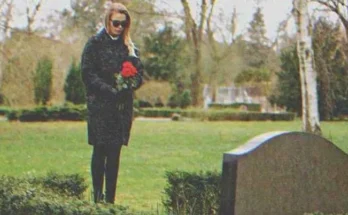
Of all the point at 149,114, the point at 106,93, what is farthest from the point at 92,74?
the point at 149,114

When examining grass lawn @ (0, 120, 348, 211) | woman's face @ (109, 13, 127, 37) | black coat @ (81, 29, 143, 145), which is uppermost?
woman's face @ (109, 13, 127, 37)

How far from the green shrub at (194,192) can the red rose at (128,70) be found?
150cm

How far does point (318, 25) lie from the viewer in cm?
2428

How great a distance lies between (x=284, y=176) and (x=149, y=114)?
1495 inches

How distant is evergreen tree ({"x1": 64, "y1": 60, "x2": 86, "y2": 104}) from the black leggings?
1390 inches

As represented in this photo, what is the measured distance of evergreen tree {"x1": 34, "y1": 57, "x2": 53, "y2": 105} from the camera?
136 feet

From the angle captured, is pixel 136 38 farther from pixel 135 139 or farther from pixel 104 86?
pixel 104 86

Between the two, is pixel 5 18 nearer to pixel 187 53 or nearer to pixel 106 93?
pixel 106 93

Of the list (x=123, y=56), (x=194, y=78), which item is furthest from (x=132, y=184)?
(x=194, y=78)

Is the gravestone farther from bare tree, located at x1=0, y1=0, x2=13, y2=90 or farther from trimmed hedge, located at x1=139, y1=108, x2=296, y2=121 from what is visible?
trimmed hedge, located at x1=139, y1=108, x2=296, y2=121

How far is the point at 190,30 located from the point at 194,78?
3457 millimetres

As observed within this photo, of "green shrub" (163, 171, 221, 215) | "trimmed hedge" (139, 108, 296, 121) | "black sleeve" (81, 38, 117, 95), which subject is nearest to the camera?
"black sleeve" (81, 38, 117, 95)

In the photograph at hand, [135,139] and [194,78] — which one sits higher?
[194,78]

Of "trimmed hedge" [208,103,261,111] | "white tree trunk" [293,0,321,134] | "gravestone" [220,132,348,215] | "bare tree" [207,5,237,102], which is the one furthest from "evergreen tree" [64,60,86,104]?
"gravestone" [220,132,348,215]
